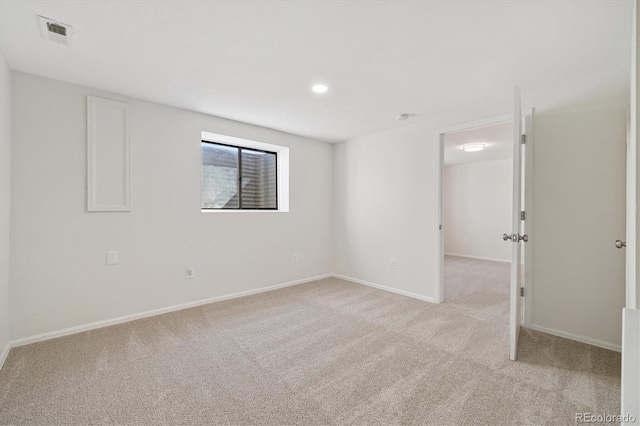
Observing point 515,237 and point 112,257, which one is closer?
point 515,237

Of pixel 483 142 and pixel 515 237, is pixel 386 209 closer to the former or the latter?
pixel 515 237

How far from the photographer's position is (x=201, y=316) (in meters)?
3.04

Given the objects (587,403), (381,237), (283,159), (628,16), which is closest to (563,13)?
(628,16)

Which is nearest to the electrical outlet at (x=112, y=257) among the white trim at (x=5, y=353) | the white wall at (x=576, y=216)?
the white trim at (x=5, y=353)

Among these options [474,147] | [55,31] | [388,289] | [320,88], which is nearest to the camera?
[55,31]

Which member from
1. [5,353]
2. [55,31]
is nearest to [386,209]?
[55,31]

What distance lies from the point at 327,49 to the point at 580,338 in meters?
3.13

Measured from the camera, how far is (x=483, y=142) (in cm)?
499

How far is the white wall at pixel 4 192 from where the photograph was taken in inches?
82.1

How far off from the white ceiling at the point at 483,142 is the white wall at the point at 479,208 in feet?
1.16

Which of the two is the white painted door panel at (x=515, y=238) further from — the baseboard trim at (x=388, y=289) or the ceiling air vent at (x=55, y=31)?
the ceiling air vent at (x=55, y=31)

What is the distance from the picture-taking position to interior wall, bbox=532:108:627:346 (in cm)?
232

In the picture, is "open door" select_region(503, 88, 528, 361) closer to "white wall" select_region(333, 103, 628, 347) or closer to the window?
"white wall" select_region(333, 103, 628, 347)

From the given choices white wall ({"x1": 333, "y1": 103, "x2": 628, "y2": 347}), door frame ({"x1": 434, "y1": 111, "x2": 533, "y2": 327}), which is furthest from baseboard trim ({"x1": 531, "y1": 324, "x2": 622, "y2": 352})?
door frame ({"x1": 434, "y1": 111, "x2": 533, "y2": 327})
